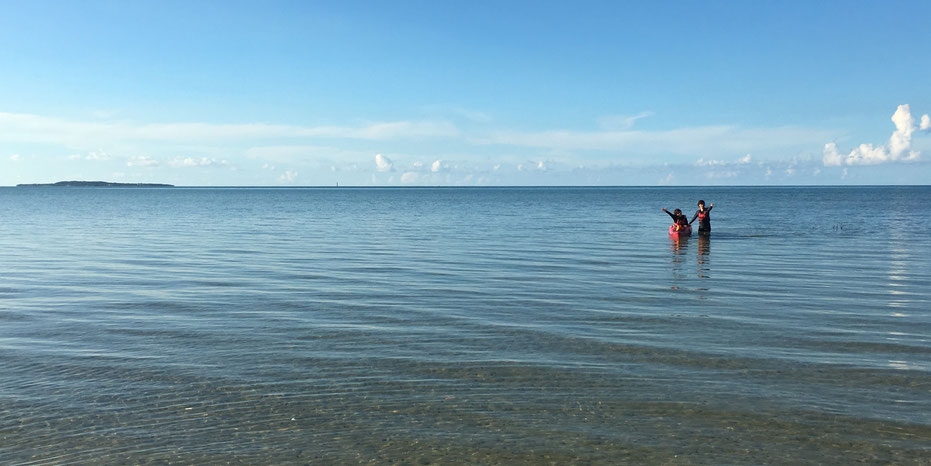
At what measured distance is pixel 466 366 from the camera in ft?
31.7

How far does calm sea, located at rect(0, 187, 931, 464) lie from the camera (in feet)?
22.9

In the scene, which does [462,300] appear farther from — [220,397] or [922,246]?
[922,246]

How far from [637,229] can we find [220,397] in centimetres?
3676

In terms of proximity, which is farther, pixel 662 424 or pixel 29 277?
pixel 29 277

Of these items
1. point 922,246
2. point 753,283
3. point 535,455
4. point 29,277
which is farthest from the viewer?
point 922,246

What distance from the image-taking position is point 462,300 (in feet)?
50.2

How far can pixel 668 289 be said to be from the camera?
1703cm

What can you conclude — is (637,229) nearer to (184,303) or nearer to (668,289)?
(668,289)

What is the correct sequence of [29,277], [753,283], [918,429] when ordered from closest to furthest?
[918,429], [753,283], [29,277]

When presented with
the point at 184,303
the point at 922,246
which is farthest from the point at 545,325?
the point at 922,246

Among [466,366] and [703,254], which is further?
[703,254]

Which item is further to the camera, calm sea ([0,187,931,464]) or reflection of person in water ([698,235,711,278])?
reflection of person in water ([698,235,711,278])

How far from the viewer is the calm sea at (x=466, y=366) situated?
6988 mm

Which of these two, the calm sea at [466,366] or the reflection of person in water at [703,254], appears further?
the reflection of person in water at [703,254]
